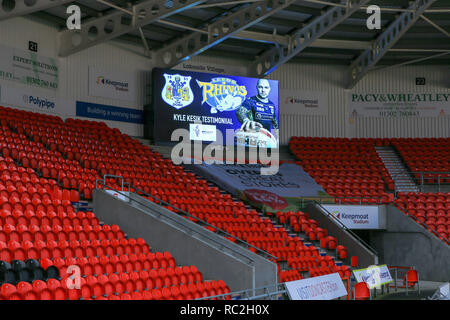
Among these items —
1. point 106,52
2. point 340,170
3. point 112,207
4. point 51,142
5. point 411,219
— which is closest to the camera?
point 112,207

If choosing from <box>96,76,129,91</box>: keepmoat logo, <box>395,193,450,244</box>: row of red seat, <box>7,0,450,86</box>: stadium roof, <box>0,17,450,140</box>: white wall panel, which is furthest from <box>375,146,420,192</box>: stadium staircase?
<box>96,76,129,91</box>: keepmoat logo

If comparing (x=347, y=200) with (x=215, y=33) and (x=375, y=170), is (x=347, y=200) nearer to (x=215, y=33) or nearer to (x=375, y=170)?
(x=375, y=170)

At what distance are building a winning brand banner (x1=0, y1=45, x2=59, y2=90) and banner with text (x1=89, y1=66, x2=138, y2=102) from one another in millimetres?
1606

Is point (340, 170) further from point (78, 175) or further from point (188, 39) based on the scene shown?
point (78, 175)

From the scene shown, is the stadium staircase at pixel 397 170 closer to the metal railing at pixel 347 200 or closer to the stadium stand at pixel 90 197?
the metal railing at pixel 347 200

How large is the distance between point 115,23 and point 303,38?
309 inches

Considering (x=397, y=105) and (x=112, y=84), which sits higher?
(x=112, y=84)

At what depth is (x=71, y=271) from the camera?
34.0ft

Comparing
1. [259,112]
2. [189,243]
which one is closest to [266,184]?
[259,112]

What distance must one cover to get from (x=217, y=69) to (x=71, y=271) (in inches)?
670

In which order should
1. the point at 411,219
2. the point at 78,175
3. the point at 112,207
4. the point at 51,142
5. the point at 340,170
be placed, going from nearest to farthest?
the point at 112,207
the point at 78,175
the point at 51,142
the point at 411,219
the point at 340,170

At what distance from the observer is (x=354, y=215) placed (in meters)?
21.0

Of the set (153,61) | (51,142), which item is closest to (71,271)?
(51,142)

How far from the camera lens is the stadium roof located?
2020 centimetres
